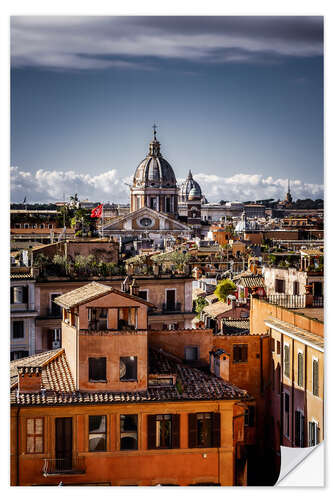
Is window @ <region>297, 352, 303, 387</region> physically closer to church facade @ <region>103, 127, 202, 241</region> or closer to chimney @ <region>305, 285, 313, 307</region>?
chimney @ <region>305, 285, 313, 307</region>

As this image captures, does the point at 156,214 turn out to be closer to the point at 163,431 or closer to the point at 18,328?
the point at 18,328

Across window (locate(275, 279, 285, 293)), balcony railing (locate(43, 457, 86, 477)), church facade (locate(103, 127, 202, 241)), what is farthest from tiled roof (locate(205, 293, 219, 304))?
church facade (locate(103, 127, 202, 241))

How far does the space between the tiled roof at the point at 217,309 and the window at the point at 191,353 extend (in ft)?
16.6

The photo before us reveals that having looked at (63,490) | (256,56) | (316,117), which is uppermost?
(256,56)

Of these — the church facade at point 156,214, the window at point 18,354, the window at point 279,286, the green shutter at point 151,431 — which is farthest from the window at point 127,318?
the church facade at point 156,214

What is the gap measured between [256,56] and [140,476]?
351 centimetres

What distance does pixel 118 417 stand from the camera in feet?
22.7

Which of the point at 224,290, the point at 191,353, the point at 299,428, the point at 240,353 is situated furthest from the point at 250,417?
the point at 224,290

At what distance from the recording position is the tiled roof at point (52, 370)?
707cm

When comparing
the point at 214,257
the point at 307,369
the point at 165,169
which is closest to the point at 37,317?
the point at 307,369

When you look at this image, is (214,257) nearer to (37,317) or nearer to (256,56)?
(37,317)

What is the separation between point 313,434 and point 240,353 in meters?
1.56

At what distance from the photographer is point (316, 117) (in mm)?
7246

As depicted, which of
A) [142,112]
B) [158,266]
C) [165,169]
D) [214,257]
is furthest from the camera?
[165,169]
